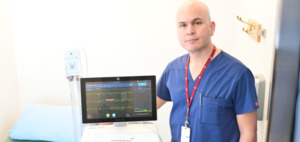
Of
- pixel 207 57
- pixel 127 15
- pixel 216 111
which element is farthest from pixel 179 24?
pixel 127 15

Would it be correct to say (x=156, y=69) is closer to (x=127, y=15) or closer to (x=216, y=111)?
(x=127, y=15)

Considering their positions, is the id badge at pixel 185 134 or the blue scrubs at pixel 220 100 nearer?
the blue scrubs at pixel 220 100

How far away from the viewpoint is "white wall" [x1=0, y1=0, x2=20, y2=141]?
2260 millimetres

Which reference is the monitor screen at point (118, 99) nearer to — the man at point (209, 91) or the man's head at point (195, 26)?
the man at point (209, 91)

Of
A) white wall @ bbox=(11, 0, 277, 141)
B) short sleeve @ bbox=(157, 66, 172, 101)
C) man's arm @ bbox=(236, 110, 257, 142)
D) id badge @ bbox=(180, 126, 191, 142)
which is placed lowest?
id badge @ bbox=(180, 126, 191, 142)

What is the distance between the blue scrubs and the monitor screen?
18 centimetres

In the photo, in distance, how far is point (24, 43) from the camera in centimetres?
250

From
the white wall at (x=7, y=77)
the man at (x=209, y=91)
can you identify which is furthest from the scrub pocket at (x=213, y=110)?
the white wall at (x=7, y=77)

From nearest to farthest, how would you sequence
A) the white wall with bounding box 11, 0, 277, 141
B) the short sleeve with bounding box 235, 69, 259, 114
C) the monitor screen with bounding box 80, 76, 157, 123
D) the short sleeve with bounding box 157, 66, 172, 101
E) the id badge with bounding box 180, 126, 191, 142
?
the short sleeve with bounding box 235, 69, 259, 114, the id badge with bounding box 180, 126, 191, 142, the monitor screen with bounding box 80, 76, 157, 123, the short sleeve with bounding box 157, 66, 172, 101, the white wall with bounding box 11, 0, 277, 141

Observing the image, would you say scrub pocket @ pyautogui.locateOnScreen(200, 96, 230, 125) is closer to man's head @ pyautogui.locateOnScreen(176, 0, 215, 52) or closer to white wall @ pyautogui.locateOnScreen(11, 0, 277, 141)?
man's head @ pyautogui.locateOnScreen(176, 0, 215, 52)

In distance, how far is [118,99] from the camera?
145 centimetres

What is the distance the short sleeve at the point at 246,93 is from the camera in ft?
3.91

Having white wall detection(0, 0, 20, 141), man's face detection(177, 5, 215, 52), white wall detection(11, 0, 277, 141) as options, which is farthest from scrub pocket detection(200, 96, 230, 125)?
white wall detection(0, 0, 20, 141)

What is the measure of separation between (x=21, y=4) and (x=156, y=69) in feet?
4.34
